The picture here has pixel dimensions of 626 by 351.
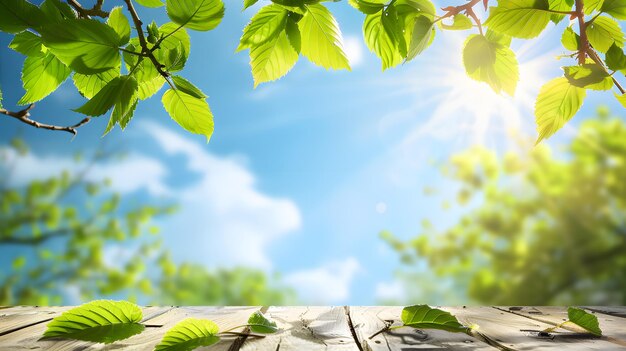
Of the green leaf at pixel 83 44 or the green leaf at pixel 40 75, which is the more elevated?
the green leaf at pixel 40 75

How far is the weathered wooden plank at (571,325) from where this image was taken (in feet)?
2.74

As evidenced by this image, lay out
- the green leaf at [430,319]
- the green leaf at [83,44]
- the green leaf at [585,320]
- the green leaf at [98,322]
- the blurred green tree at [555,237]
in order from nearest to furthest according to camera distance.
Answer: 1. the green leaf at [83,44]
2. the green leaf at [98,322]
3. the green leaf at [430,319]
4. the green leaf at [585,320]
5. the blurred green tree at [555,237]

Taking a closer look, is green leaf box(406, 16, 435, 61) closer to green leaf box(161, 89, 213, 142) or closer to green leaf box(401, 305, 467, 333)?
green leaf box(161, 89, 213, 142)

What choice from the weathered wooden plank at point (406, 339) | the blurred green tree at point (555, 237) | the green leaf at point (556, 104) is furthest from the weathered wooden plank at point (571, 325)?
the blurred green tree at point (555, 237)

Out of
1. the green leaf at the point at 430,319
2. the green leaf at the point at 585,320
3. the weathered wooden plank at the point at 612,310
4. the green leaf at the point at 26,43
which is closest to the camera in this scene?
the green leaf at the point at 26,43

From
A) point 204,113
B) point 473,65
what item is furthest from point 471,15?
point 204,113

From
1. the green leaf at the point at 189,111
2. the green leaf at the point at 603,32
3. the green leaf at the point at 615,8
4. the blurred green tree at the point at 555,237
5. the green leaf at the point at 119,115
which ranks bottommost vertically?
the green leaf at the point at 119,115

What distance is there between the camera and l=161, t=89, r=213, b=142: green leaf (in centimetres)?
44

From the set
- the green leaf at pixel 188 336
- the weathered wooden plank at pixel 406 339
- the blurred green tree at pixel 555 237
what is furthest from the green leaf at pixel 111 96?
the blurred green tree at pixel 555 237

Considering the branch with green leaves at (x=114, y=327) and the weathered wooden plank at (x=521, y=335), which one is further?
the weathered wooden plank at (x=521, y=335)

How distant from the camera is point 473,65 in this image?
1.40 feet

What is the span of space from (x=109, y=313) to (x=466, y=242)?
20.5 feet

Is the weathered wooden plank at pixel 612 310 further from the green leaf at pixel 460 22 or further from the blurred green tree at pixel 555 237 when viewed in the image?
the blurred green tree at pixel 555 237

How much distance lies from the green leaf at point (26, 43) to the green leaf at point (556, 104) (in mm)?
519
